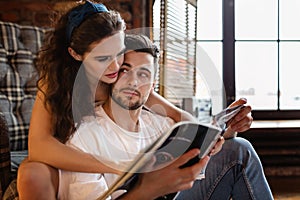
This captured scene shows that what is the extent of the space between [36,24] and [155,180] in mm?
2222

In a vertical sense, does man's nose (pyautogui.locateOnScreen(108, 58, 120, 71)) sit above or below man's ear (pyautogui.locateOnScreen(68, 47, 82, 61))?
below

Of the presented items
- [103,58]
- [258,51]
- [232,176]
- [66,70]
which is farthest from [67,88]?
[258,51]

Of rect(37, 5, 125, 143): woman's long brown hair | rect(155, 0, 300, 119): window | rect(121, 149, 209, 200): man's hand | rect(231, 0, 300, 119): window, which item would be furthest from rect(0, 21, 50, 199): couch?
rect(231, 0, 300, 119): window

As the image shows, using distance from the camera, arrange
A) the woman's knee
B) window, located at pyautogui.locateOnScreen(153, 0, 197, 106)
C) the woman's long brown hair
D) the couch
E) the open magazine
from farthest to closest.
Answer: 1. window, located at pyautogui.locateOnScreen(153, 0, 197, 106)
2. the couch
3. the woman's long brown hair
4. the woman's knee
5. the open magazine

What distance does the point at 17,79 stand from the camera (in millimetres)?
2082

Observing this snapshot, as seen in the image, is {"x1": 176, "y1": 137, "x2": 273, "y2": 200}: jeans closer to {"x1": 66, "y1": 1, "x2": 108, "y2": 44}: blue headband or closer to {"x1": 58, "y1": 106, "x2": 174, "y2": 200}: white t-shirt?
{"x1": 58, "y1": 106, "x2": 174, "y2": 200}: white t-shirt

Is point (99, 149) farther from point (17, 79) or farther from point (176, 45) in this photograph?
point (176, 45)

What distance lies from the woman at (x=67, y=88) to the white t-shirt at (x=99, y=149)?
1.1 inches

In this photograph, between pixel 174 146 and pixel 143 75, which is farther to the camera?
pixel 143 75

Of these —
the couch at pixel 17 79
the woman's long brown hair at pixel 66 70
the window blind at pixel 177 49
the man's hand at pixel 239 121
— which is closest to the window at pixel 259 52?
the window blind at pixel 177 49

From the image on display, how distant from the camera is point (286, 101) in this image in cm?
325

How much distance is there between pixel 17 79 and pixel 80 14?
1.09m

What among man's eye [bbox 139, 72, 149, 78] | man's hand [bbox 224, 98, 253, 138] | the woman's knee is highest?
man's eye [bbox 139, 72, 149, 78]

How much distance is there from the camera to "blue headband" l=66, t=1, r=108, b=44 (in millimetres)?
1090
